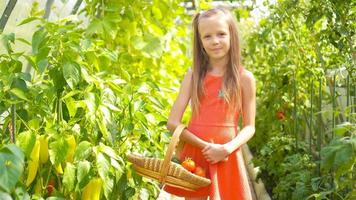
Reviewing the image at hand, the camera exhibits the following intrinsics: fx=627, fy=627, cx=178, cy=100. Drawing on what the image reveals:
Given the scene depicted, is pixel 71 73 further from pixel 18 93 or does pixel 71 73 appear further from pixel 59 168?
pixel 59 168

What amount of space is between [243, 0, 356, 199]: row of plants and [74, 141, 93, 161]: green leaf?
0.72 m

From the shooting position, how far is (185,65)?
4320 mm

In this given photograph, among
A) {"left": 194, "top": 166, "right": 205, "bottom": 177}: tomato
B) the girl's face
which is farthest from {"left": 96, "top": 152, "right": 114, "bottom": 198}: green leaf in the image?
the girl's face

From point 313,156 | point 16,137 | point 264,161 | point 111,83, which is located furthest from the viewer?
point 264,161

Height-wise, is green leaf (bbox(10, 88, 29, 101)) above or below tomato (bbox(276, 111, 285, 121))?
above

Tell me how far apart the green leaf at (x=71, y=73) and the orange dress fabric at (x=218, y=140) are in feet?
1.70

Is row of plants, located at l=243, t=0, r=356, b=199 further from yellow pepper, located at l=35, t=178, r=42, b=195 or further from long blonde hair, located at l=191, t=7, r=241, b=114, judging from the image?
yellow pepper, located at l=35, t=178, r=42, b=195

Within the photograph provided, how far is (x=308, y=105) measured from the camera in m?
4.07

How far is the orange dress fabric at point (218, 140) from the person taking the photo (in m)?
2.26

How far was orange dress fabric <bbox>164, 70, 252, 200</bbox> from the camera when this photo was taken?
2.26 metres

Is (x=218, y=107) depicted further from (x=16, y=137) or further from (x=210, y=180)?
(x=16, y=137)

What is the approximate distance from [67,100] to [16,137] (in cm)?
21

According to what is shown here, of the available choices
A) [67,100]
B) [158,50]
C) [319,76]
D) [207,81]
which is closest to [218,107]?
[207,81]

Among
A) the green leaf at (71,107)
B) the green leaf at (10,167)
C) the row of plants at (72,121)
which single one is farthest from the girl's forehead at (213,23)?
the green leaf at (10,167)
